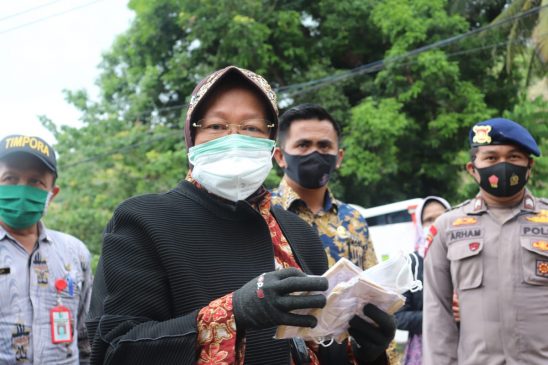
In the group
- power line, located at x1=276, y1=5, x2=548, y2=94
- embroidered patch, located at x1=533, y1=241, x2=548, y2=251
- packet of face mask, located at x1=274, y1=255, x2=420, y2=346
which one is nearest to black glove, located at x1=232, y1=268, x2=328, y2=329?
packet of face mask, located at x1=274, y1=255, x2=420, y2=346

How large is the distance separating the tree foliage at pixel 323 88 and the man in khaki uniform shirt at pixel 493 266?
11.8 metres

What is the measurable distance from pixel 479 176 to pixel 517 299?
727mm

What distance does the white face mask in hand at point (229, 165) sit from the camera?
2021mm

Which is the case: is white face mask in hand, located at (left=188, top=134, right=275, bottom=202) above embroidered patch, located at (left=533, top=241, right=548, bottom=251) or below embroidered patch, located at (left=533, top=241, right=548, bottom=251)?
above

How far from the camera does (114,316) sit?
1.73 metres

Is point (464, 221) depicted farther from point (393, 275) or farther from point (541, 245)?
point (393, 275)

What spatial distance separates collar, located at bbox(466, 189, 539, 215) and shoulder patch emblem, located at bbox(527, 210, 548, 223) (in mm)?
26

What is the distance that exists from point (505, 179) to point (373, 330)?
2003 mm

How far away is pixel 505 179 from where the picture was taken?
3.61m

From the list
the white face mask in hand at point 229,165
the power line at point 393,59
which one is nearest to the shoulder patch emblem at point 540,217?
the white face mask in hand at point 229,165

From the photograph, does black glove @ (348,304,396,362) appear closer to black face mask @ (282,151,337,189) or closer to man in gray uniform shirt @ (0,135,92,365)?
black face mask @ (282,151,337,189)

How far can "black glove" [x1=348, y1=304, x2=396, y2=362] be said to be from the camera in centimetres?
187

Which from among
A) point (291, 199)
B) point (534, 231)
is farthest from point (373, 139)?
point (534, 231)

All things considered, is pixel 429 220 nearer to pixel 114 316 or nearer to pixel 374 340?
pixel 374 340
